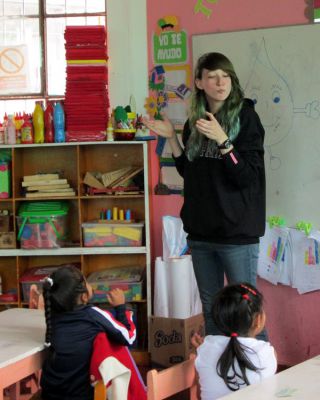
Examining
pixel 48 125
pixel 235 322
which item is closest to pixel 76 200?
pixel 48 125

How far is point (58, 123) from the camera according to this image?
3.78m

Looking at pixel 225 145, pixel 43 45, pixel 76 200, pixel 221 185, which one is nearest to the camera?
pixel 225 145

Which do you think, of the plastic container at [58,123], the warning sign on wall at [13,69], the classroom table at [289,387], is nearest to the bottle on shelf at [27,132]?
the plastic container at [58,123]

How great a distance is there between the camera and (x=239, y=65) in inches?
142

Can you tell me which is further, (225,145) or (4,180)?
(4,180)

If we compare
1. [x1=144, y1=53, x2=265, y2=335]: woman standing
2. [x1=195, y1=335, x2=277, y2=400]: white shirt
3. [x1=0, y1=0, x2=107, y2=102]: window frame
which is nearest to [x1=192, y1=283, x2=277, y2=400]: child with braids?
[x1=195, y1=335, x2=277, y2=400]: white shirt

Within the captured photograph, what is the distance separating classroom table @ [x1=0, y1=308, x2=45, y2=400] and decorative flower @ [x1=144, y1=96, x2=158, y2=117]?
155 cm

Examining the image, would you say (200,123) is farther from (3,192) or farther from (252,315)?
(3,192)

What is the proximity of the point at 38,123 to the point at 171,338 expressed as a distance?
4.80 ft

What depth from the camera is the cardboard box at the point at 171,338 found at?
3604mm

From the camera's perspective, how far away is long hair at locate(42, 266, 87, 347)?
238 cm

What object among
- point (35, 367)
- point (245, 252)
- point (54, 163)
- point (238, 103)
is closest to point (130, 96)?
point (54, 163)

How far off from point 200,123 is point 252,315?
83cm

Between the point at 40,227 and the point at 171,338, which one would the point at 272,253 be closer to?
the point at 171,338
